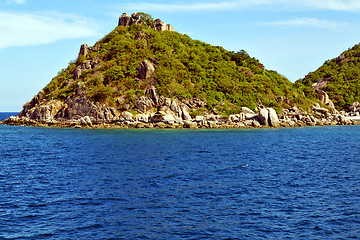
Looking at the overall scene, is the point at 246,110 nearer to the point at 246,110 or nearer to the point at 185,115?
the point at 246,110

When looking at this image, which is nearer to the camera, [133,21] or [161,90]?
[161,90]

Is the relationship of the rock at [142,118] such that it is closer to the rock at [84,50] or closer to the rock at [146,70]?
the rock at [146,70]

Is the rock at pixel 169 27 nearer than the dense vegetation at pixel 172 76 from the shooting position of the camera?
No

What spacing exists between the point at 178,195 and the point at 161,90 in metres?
81.9

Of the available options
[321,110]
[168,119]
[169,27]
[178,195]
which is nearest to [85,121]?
[168,119]

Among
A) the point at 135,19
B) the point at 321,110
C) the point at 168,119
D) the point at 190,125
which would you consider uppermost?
the point at 135,19

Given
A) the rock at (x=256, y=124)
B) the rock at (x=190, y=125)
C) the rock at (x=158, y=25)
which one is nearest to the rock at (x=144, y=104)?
the rock at (x=190, y=125)

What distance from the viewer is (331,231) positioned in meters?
21.2

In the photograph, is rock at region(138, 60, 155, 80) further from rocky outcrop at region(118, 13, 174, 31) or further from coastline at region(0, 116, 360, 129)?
rocky outcrop at region(118, 13, 174, 31)

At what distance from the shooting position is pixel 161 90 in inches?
4281

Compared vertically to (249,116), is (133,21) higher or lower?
higher

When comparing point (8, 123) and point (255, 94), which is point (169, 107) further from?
point (8, 123)

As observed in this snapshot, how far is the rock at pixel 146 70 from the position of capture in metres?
114

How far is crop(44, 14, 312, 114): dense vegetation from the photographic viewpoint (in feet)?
362
